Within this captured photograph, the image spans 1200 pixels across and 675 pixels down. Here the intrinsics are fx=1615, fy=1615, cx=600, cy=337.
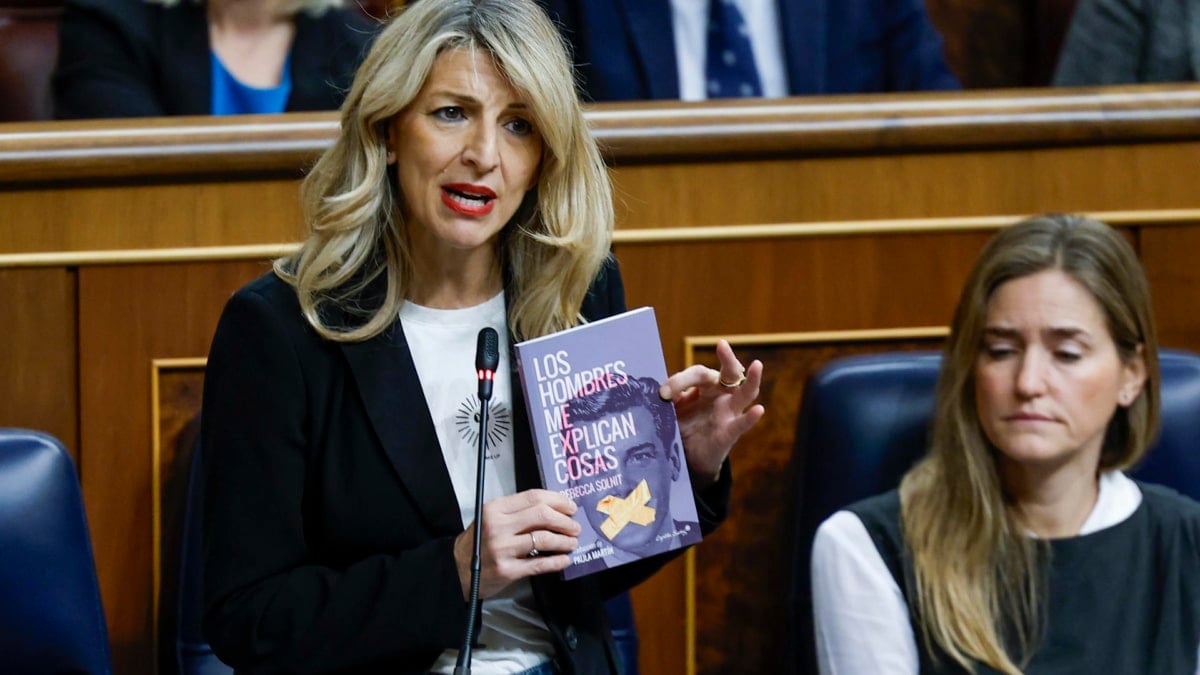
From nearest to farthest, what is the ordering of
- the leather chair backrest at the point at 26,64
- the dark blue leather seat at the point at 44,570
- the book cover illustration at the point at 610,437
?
the book cover illustration at the point at 610,437 < the dark blue leather seat at the point at 44,570 < the leather chair backrest at the point at 26,64

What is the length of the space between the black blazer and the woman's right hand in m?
0.07

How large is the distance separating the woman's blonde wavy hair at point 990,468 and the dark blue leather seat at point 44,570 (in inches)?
35.4

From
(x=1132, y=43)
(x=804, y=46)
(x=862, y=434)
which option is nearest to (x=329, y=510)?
(x=862, y=434)

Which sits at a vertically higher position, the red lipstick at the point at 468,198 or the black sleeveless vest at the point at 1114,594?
the red lipstick at the point at 468,198

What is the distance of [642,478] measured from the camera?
1465 mm

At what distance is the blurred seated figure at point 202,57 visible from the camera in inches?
90.8

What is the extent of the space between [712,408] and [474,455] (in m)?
0.24

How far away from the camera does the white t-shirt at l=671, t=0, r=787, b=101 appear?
242 centimetres

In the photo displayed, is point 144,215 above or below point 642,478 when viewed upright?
above

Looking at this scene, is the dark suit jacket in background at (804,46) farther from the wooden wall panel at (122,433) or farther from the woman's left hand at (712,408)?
the woman's left hand at (712,408)

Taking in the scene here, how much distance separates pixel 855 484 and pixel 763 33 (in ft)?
2.68

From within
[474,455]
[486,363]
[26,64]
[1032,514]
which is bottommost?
[1032,514]

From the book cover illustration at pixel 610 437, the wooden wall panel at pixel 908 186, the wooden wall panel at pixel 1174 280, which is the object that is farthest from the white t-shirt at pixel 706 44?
the book cover illustration at pixel 610 437

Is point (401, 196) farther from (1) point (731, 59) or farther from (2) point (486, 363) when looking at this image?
(1) point (731, 59)
